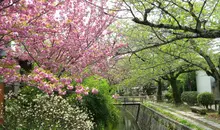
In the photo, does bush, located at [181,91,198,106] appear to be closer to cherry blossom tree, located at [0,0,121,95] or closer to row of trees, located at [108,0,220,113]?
row of trees, located at [108,0,220,113]

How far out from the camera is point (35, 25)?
637cm

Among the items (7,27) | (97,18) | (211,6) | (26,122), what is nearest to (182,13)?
(211,6)

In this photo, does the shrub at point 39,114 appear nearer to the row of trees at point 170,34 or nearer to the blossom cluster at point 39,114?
the blossom cluster at point 39,114

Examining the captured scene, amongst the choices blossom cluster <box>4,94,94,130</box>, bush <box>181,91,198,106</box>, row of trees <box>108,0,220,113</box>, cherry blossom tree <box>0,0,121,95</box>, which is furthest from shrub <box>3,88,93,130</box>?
bush <box>181,91,198,106</box>

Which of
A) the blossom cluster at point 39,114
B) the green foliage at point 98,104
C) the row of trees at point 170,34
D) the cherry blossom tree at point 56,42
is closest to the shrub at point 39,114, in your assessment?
the blossom cluster at point 39,114

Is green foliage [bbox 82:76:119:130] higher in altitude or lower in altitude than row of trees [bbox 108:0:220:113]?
lower

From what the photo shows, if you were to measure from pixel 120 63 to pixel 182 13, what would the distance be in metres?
10.2

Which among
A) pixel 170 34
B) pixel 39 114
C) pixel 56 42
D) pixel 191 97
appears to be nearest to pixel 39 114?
pixel 39 114

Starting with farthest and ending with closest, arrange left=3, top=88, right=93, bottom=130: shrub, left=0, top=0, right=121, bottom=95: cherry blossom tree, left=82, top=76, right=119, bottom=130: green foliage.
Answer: left=82, top=76, right=119, bottom=130: green foliage
left=3, top=88, right=93, bottom=130: shrub
left=0, top=0, right=121, bottom=95: cherry blossom tree

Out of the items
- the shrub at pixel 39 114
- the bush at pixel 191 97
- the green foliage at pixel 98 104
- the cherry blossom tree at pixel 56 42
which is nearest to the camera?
the cherry blossom tree at pixel 56 42

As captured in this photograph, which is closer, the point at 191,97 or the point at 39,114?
the point at 39,114

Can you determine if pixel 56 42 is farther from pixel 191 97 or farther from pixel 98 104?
pixel 191 97

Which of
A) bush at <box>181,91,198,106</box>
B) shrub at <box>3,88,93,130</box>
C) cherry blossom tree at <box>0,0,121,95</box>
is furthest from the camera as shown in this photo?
bush at <box>181,91,198,106</box>

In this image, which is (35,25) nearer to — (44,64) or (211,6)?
(44,64)
